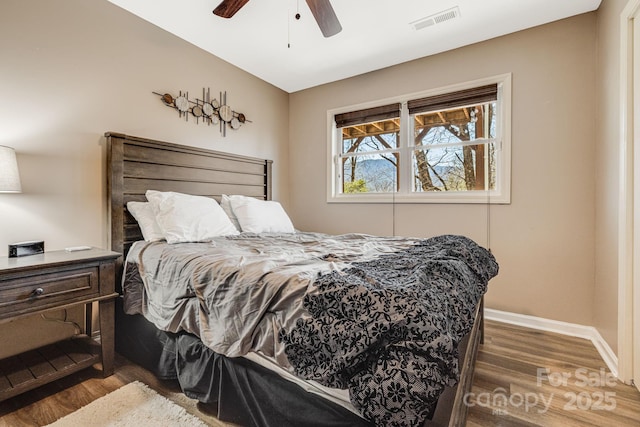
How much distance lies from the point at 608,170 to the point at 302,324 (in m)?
2.46

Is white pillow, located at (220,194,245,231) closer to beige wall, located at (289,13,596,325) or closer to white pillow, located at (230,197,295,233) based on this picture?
white pillow, located at (230,197,295,233)

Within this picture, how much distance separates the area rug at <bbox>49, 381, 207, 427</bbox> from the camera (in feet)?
4.63

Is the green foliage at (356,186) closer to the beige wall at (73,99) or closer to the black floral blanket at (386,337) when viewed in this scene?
the beige wall at (73,99)

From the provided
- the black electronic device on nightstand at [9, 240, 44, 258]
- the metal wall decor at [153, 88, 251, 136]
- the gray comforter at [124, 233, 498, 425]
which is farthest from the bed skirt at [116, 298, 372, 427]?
the metal wall decor at [153, 88, 251, 136]

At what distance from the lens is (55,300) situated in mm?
1612

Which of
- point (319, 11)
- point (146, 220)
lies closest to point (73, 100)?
point (146, 220)

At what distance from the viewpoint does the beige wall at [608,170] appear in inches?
77.3

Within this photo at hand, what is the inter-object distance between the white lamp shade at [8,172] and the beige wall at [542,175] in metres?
3.14

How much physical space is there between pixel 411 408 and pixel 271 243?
157 cm

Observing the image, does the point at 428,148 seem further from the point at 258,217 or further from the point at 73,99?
the point at 73,99

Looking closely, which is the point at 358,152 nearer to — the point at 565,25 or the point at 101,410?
the point at 565,25

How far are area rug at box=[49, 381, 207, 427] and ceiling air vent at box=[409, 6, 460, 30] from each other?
10.4 feet

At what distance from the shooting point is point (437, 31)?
8.71 ft

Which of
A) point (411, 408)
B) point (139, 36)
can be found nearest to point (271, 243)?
point (411, 408)
